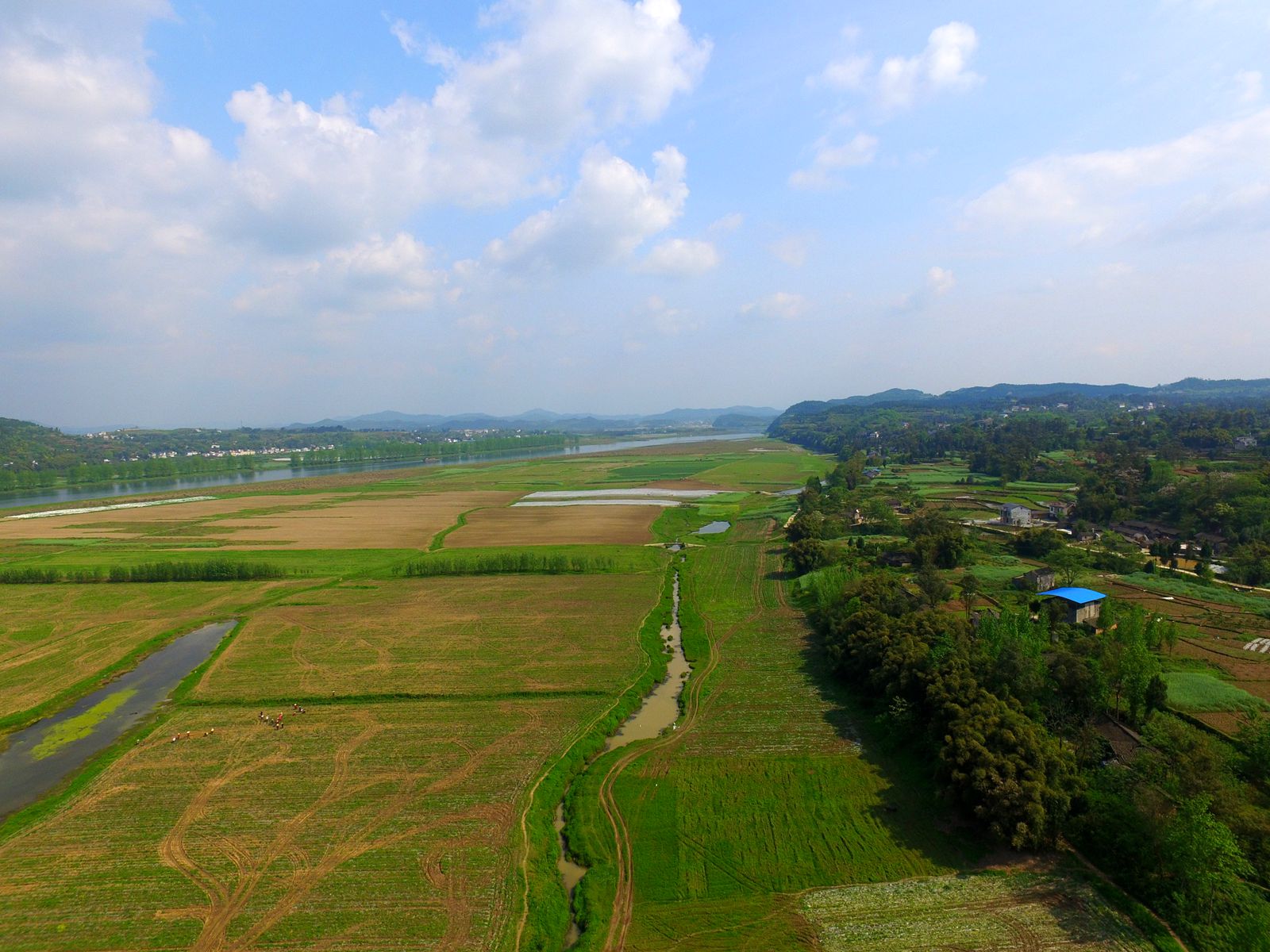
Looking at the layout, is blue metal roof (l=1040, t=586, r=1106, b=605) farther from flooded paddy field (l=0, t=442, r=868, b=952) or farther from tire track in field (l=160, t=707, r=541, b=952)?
tire track in field (l=160, t=707, r=541, b=952)

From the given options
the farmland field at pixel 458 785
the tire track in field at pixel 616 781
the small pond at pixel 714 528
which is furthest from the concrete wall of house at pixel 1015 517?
the tire track in field at pixel 616 781

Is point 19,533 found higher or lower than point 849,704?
higher

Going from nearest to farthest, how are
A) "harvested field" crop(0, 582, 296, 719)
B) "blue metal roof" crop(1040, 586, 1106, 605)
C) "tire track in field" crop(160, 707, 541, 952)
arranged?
"tire track in field" crop(160, 707, 541, 952), "harvested field" crop(0, 582, 296, 719), "blue metal roof" crop(1040, 586, 1106, 605)

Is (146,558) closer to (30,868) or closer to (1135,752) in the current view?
(30,868)

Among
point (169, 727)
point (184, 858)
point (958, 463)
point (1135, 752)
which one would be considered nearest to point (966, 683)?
point (1135, 752)

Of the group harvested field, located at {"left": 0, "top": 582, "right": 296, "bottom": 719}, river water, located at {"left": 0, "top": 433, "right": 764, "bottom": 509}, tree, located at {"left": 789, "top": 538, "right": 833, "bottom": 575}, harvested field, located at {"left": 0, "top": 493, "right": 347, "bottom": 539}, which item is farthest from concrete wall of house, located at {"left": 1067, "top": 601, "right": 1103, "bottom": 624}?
river water, located at {"left": 0, "top": 433, "right": 764, "bottom": 509}

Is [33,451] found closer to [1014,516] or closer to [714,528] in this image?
[714,528]
